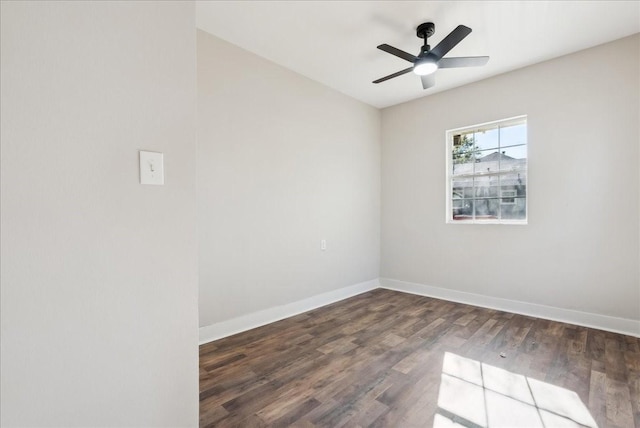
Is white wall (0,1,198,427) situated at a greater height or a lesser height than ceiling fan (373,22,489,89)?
lesser

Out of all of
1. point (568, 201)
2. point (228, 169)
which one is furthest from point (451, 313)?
point (228, 169)

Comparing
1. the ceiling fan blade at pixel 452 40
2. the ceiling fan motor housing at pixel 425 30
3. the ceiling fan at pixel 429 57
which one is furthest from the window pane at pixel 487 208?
the ceiling fan motor housing at pixel 425 30

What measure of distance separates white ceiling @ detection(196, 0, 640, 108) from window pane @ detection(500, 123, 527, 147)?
65cm

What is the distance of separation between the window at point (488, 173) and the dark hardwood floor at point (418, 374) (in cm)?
125

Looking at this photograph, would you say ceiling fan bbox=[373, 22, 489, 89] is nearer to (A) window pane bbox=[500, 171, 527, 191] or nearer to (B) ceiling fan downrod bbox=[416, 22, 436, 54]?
(B) ceiling fan downrod bbox=[416, 22, 436, 54]

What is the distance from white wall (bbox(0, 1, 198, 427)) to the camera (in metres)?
0.93

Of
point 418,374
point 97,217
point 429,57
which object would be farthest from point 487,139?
point 97,217

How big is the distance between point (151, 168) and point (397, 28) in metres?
2.41

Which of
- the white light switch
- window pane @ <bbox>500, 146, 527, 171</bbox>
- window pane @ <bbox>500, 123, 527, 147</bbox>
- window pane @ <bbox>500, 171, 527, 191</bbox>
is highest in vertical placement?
window pane @ <bbox>500, 123, 527, 147</bbox>

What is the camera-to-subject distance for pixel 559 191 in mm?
3104

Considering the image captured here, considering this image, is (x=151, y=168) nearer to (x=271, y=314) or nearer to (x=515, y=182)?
(x=271, y=314)

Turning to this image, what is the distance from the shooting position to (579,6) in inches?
91.0

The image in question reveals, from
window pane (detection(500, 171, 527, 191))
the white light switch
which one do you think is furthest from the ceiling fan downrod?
the white light switch

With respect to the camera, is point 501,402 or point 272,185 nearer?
point 501,402
